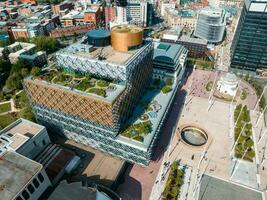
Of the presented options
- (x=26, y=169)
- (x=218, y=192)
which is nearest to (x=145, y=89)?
(x=218, y=192)

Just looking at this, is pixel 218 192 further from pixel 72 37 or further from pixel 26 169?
pixel 72 37

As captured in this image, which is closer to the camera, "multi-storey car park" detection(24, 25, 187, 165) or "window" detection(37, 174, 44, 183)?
"window" detection(37, 174, 44, 183)

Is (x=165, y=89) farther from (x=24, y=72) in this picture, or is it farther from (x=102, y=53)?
(x=24, y=72)

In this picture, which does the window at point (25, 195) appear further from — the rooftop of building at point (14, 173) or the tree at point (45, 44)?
the tree at point (45, 44)

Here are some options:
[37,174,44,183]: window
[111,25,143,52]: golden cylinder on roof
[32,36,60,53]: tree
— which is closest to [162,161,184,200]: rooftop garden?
[37,174,44,183]: window

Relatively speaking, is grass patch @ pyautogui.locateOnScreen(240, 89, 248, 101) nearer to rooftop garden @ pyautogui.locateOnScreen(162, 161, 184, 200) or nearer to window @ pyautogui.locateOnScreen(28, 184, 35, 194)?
rooftop garden @ pyautogui.locateOnScreen(162, 161, 184, 200)

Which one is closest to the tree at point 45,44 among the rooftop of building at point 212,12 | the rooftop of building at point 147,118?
the rooftop of building at point 147,118
